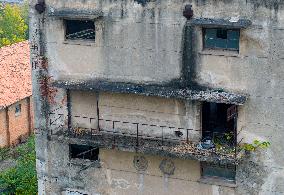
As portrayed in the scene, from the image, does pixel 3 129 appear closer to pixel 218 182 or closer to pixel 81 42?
pixel 81 42

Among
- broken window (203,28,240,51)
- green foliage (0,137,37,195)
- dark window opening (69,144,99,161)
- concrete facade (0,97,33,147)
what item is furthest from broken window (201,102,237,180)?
concrete facade (0,97,33,147)

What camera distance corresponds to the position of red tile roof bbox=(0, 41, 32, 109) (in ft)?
122

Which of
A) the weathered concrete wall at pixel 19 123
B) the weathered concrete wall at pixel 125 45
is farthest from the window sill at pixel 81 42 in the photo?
the weathered concrete wall at pixel 19 123

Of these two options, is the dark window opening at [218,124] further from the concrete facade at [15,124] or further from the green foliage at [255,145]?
the concrete facade at [15,124]

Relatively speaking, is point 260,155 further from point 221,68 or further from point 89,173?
point 89,173

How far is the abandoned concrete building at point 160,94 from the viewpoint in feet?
61.2

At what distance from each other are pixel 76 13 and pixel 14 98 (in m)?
18.6

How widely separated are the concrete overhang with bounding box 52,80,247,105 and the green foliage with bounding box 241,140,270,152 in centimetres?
164

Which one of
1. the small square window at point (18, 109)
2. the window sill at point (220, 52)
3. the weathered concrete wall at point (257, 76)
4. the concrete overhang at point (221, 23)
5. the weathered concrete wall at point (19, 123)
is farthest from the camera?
the small square window at point (18, 109)

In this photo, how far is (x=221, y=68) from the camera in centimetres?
1906

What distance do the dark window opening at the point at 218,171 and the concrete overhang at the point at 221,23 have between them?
16.7ft

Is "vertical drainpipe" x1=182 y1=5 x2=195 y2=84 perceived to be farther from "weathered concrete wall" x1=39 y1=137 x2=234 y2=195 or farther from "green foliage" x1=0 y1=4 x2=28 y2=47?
"green foliage" x1=0 y1=4 x2=28 y2=47

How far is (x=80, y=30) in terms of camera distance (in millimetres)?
20797

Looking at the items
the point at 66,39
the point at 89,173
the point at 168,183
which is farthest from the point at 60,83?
the point at 168,183
